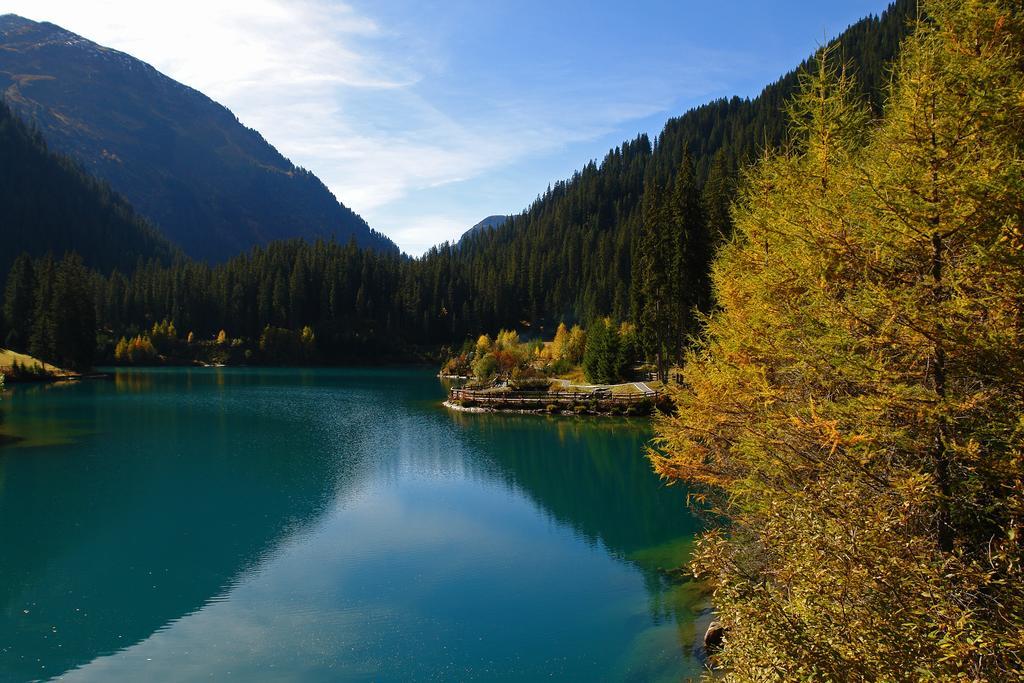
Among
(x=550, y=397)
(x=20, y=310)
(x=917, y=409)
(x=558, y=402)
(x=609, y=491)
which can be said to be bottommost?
(x=609, y=491)

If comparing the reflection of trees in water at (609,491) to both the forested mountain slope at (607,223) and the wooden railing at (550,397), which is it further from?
the forested mountain slope at (607,223)

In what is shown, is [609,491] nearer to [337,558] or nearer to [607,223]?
[337,558]

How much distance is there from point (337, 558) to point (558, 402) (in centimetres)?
3589

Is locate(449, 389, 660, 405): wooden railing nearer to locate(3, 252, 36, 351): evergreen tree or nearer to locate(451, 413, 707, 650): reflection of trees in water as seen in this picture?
locate(451, 413, 707, 650): reflection of trees in water

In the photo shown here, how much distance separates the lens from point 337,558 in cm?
2156

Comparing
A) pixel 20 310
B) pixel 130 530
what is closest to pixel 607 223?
pixel 20 310

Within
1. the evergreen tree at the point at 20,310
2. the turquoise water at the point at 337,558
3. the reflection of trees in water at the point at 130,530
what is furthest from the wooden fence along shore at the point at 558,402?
the evergreen tree at the point at 20,310

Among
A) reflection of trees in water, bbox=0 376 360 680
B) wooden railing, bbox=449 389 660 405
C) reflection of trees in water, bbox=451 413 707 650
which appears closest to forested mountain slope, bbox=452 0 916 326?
wooden railing, bbox=449 389 660 405

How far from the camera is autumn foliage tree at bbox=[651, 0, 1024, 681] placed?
699 cm

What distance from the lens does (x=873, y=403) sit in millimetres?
7629

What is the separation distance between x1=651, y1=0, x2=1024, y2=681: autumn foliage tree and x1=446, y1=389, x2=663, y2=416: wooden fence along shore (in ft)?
139

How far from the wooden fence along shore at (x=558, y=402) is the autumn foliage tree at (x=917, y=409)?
42249 mm

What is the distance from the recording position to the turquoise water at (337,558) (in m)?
14.8

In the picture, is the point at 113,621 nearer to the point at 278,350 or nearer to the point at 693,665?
the point at 693,665
